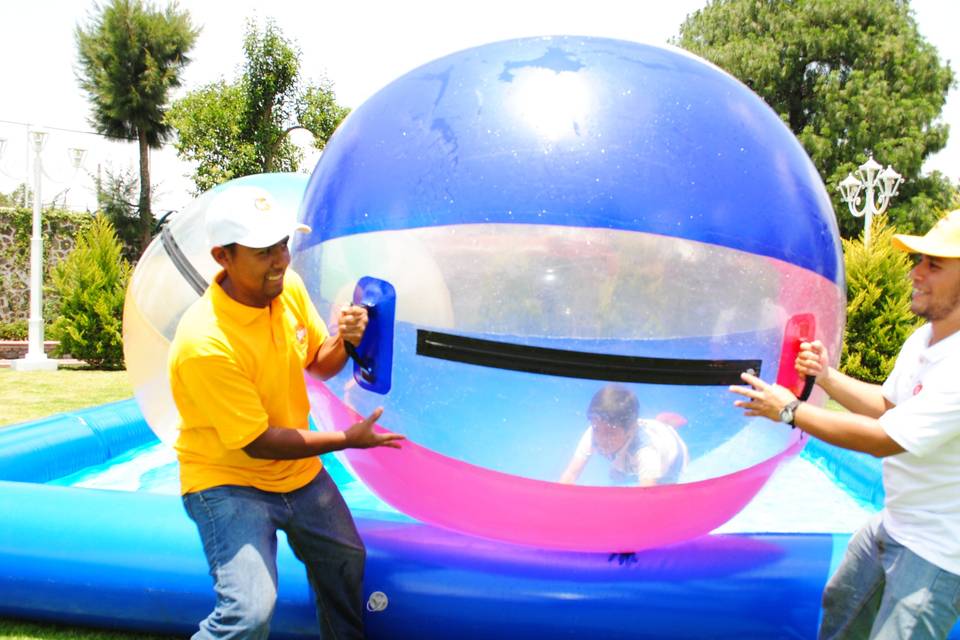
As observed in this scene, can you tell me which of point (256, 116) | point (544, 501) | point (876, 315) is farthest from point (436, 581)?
point (256, 116)

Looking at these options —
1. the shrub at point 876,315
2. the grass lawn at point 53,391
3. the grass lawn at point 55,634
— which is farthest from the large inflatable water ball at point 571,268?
the shrub at point 876,315

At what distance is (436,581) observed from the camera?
9.39 feet

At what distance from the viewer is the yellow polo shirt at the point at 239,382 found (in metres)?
2.31

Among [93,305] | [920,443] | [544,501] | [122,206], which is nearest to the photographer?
[920,443]

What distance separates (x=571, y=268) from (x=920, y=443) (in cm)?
98

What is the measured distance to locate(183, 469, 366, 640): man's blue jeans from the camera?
2291mm

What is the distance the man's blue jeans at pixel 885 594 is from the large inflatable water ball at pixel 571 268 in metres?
0.39

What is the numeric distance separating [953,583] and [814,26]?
28611 millimetres

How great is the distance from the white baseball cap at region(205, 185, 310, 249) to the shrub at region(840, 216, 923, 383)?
9608mm

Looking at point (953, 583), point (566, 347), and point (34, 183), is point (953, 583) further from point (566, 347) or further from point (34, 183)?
point (34, 183)

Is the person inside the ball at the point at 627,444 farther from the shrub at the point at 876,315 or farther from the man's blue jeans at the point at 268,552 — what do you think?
the shrub at the point at 876,315

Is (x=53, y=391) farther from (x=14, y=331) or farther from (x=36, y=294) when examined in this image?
(x=14, y=331)

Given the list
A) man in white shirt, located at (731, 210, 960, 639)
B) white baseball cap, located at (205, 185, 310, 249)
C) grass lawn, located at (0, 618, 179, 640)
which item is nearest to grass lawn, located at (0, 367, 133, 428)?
grass lawn, located at (0, 618, 179, 640)

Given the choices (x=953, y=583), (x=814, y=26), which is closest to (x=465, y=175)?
(x=953, y=583)
